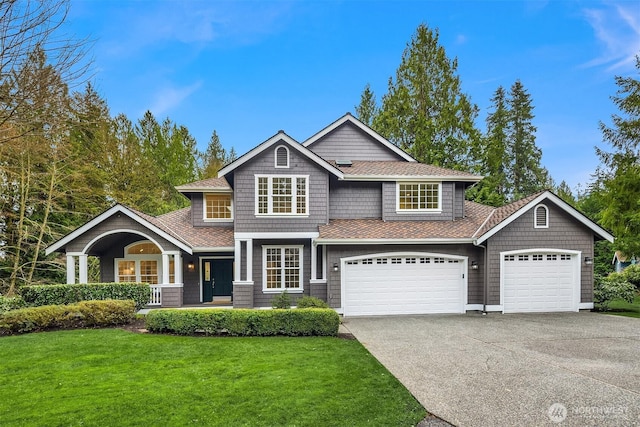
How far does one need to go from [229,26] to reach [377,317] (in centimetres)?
1751

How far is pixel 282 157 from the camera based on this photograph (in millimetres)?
12984

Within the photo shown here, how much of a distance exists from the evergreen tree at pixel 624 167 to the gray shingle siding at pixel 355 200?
481 inches

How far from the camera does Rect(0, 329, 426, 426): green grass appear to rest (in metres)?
4.50

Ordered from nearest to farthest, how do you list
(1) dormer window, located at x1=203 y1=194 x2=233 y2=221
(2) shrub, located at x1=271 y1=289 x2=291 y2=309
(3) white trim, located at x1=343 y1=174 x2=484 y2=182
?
(2) shrub, located at x1=271 y1=289 x2=291 y2=309 < (3) white trim, located at x1=343 y1=174 x2=484 y2=182 < (1) dormer window, located at x1=203 y1=194 x2=233 y2=221

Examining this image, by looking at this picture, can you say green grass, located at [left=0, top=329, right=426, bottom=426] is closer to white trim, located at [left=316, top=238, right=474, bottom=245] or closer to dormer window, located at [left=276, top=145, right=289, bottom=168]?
white trim, located at [left=316, top=238, right=474, bottom=245]

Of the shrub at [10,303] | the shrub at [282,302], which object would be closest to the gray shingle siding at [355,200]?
the shrub at [282,302]

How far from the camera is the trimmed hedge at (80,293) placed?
11242mm

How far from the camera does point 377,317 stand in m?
12.0

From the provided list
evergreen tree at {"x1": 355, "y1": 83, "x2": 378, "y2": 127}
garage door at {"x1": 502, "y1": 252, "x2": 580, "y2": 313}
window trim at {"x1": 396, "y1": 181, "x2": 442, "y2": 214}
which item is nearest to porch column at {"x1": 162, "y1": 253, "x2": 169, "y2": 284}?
window trim at {"x1": 396, "y1": 181, "x2": 442, "y2": 214}

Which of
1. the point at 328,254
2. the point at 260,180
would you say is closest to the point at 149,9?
the point at 260,180

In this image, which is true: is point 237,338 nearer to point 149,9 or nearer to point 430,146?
point 149,9

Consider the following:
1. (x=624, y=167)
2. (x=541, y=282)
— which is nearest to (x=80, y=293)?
(x=541, y=282)

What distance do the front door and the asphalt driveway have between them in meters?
6.44

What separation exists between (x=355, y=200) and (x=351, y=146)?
3763 millimetres
